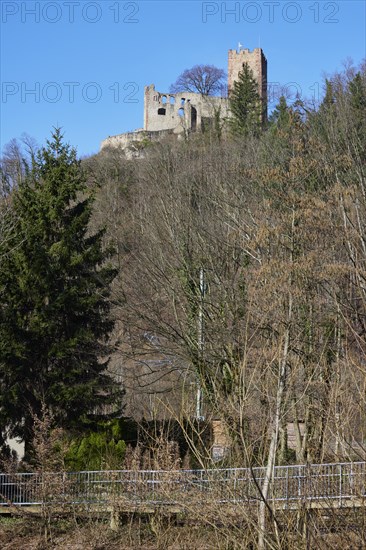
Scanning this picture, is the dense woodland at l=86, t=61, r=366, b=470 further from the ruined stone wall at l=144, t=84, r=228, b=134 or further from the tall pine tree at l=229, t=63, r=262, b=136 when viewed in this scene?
the ruined stone wall at l=144, t=84, r=228, b=134

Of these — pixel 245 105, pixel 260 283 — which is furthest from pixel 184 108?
pixel 260 283

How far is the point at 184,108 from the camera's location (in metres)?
64.6

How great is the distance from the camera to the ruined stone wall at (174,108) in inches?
2505

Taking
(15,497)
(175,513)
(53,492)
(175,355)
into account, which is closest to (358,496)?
(175,513)

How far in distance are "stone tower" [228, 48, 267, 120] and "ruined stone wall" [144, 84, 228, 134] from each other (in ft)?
6.97

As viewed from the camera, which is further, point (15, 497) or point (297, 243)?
point (15, 497)

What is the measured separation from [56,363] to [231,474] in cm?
950

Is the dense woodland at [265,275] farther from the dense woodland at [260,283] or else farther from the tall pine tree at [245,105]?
the tall pine tree at [245,105]

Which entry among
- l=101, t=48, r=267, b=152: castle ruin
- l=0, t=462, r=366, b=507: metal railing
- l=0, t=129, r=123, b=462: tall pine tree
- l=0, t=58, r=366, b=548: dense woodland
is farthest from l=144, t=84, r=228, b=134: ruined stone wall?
l=0, t=462, r=366, b=507: metal railing

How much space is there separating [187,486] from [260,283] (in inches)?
172

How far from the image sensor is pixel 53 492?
1342cm

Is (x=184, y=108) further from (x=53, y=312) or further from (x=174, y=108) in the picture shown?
(x=53, y=312)

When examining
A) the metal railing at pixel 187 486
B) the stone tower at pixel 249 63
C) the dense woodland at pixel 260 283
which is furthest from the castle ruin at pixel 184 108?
the metal railing at pixel 187 486

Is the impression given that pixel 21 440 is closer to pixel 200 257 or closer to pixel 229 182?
pixel 200 257
